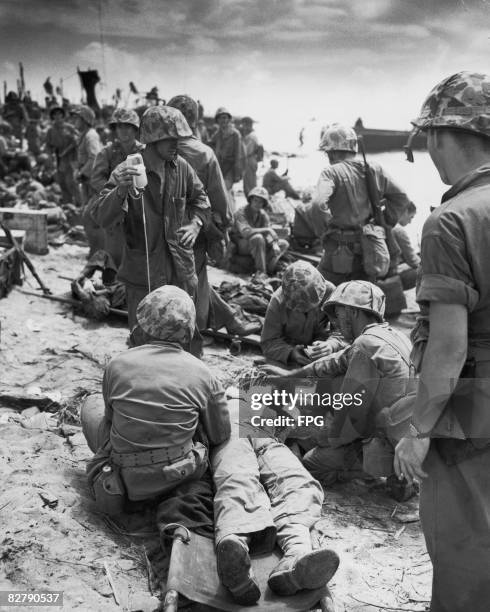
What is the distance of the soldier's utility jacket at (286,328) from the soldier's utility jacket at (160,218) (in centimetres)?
67

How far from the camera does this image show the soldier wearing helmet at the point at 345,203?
6.48 meters

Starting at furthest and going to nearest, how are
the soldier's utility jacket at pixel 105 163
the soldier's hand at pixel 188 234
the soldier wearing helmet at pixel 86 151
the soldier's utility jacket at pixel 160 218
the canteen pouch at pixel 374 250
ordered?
the soldier wearing helmet at pixel 86 151, the canteen pouch at pixel 374 250, the soldier's utility jacket at pixel 105 163, the soldier's hand at pixel 188 234, the soldier's utility jacket at pixel 160 218

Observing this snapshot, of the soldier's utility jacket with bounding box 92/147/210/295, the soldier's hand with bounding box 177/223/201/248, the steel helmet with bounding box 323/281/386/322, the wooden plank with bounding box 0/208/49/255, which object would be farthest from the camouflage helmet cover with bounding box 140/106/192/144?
the wooden plank with bounding box 0/208/49/255

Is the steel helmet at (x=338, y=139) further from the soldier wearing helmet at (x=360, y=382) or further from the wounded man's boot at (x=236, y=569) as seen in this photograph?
the wounded man's boot at (x=236, y=569)

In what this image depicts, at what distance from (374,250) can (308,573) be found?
13.8 feet

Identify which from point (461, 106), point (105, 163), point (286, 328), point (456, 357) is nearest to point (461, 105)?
point (461, 106)

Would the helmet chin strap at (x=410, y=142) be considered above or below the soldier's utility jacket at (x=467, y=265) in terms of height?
above

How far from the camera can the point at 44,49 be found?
19.0 metres

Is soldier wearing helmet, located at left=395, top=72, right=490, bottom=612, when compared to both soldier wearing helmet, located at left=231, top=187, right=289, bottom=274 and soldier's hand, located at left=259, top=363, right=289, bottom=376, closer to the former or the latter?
soldier's hand, located at left=259, top=363, right=289, bottom=376

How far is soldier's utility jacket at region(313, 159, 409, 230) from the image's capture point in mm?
6441

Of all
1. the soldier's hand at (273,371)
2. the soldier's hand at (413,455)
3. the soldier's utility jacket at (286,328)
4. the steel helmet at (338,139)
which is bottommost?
the soldier's hand at (273,371)

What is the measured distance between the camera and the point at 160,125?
444 centimetres

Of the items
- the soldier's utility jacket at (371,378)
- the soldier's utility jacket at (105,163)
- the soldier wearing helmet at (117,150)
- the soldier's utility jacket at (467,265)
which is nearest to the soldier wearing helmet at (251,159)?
the soldier wearing helmet at (117,150)

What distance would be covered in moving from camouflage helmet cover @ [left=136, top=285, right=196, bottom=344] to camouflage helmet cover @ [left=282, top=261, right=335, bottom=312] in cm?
150
